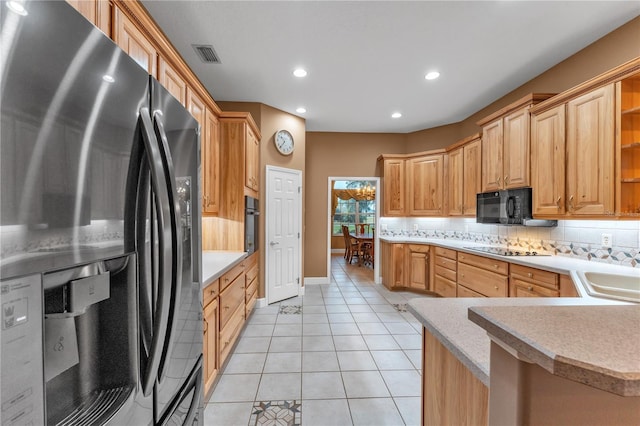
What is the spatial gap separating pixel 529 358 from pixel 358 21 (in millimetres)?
2593

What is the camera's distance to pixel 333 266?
7.12 metres

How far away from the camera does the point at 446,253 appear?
4004 mm

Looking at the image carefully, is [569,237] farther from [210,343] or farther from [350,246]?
[350,246]

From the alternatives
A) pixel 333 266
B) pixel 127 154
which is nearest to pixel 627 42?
pixel 127 154

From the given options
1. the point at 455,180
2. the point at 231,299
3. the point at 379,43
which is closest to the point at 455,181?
the point at 455,180

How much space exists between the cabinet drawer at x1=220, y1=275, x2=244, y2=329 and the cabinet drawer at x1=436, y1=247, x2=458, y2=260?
289 centimetres

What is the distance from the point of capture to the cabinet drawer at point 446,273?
3.82 meters

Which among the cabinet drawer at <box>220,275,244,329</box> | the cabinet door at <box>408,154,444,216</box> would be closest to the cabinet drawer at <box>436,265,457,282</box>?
the cabinet door at <box>408,154,444,216</box>

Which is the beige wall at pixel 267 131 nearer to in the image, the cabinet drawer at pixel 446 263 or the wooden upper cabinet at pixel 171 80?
the wooden upper cabinet at pixel 171 80

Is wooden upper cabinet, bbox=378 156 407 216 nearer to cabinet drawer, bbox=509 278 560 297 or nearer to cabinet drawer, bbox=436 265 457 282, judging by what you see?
cabinet drawer, bbox=436 265 457 282

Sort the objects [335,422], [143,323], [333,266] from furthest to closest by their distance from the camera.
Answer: [333,266] < [335,422] < [143,323]

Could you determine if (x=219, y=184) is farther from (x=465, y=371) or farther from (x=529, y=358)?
(x=529, y=358)

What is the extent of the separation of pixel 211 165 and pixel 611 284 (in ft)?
11.7

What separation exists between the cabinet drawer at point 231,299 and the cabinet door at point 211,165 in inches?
31.3
